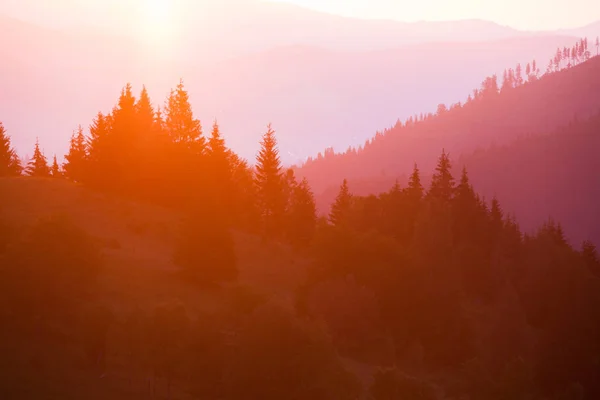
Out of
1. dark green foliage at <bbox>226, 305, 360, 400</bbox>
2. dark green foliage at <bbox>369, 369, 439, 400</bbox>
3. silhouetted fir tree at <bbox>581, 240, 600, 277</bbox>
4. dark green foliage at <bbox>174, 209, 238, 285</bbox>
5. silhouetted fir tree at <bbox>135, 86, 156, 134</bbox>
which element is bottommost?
dark green foliage at <bbox>369, 369, 439, 400</bbox>

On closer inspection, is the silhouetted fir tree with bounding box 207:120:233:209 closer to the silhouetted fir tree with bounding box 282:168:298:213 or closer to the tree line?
the tree line

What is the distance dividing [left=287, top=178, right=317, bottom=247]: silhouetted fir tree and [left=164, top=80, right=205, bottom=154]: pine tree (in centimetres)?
1314

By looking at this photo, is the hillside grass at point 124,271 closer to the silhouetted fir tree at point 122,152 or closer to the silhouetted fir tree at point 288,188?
the silhouetted fir tree at point 122,152

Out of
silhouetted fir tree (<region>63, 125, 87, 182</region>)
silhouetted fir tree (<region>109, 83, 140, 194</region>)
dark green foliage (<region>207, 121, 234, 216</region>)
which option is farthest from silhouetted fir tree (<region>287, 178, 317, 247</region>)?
silhouetted fir tree (<region>63, 125, 87, 182</region>)

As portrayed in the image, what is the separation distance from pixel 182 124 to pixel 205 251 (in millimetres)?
28006

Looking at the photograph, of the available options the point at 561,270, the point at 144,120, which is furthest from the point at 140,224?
the point at 561,270

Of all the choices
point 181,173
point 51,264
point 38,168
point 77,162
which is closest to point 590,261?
point 181,173

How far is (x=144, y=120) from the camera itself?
241 ft

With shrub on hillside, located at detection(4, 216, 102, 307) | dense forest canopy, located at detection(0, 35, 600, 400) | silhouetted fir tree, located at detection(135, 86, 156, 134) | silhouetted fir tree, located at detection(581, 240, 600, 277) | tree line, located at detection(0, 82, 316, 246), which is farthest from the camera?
silhouetted fir tree, located at detection(581, 240, 600, 277)

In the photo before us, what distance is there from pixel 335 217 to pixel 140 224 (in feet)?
85.1

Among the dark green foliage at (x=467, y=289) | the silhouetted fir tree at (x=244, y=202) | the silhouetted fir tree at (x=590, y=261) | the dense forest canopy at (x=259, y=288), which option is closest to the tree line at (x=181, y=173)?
the silhouetted fir tree at (x=244, y=202)

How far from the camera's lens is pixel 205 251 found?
166 feet

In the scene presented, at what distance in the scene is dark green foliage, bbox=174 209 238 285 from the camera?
4922cm

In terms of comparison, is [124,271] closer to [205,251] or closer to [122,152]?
[205,251]
